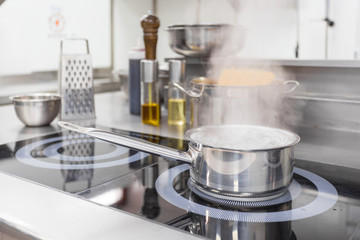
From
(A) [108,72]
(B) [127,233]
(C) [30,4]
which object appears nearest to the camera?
(B) [127,233]

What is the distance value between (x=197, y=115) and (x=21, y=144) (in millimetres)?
456

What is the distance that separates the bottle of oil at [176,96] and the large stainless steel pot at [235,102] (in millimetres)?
192

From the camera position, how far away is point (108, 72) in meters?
2.83

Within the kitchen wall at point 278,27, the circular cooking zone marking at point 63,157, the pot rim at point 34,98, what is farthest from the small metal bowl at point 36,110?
the kitchen wall at point 278,27

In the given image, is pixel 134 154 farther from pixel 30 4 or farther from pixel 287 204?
pixel 30 4

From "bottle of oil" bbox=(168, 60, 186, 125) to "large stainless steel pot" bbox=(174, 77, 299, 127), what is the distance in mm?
192

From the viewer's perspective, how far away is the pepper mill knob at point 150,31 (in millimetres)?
1243

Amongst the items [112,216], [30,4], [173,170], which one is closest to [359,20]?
[30,4]

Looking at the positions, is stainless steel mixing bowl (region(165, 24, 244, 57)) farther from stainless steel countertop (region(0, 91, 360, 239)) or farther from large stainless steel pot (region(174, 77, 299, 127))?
stainless steel countertop (region(0, 91, 360, 239))

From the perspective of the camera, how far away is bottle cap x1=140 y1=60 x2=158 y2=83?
118 cm

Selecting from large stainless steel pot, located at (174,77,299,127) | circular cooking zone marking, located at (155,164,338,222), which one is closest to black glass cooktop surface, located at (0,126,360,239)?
circular cooking zone marking, located at (155,164,338,222)

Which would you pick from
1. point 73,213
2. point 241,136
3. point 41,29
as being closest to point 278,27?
point 41,29

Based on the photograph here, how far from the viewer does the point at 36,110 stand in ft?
3.74

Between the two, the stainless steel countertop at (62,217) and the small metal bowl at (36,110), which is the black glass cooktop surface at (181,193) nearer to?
the stainless steel countertop at (62,217)
